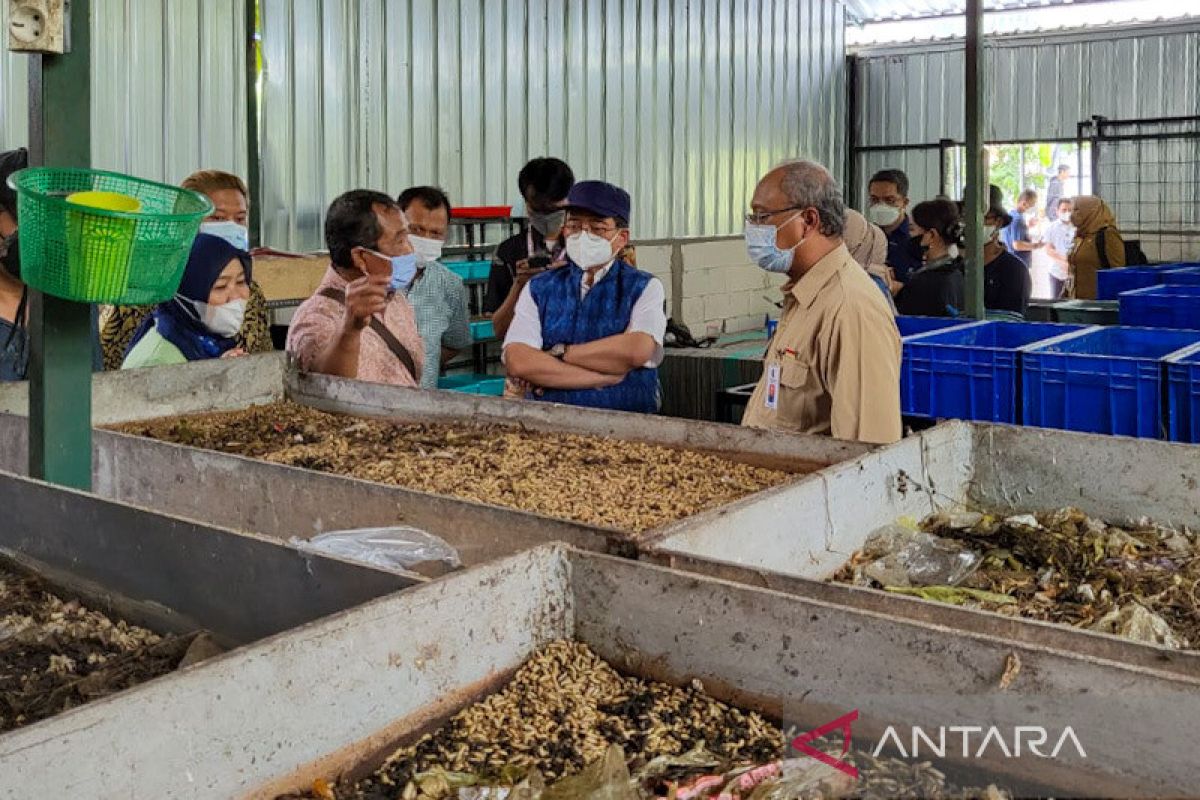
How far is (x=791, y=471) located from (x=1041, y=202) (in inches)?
453

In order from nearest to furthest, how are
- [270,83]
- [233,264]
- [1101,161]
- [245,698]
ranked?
1. [245,698]
2. [233,264]
3. [270,83]
4. [1101,161]

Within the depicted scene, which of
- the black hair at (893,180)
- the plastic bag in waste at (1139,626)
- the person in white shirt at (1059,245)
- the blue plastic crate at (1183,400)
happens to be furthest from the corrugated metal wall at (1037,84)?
the plastic bag in waste at (1139,626)

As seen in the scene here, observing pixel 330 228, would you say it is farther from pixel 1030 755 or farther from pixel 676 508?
pixel 1030 755

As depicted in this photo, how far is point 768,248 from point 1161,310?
11.1 ft

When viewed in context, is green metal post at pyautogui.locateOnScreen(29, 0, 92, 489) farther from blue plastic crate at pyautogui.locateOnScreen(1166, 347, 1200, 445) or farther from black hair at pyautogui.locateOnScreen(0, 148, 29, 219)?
blue plastic crate at pyautogui.locateOnScreen(1166, 347, 1200, 445)

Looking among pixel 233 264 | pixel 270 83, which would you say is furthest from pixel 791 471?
pixel 270 83

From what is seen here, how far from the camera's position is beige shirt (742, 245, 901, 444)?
328 centimetres

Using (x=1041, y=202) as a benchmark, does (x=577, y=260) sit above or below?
below

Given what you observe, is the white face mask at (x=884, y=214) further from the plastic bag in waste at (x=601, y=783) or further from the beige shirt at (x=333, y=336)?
the plastic bag in waste at (x=601, y=783)

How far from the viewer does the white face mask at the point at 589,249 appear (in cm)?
427

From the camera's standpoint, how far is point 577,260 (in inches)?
169

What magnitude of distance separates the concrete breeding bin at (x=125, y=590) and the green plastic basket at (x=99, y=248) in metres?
0.45

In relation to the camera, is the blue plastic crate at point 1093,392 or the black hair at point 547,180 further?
the black hair at point 547,180

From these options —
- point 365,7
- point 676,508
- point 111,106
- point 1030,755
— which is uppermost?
point 365,7
